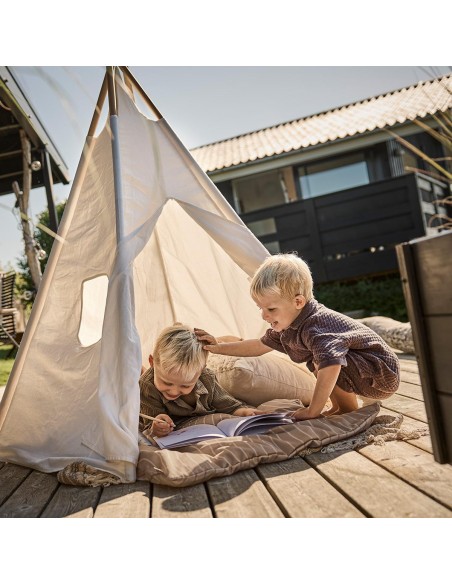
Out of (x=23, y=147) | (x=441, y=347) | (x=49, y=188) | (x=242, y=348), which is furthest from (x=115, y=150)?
(x=49, y=188)

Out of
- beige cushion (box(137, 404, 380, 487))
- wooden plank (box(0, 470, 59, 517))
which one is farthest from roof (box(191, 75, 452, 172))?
wooden plank (box(0, 470, 59, 517))

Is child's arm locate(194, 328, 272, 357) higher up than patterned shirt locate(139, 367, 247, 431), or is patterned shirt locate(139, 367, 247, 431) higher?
child's arm locate(194, 328, 272, 357)

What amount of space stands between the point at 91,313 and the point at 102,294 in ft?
0.56

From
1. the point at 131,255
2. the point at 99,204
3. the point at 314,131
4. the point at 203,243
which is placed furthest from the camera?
the point at 314,131

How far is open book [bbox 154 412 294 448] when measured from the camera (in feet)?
7.50

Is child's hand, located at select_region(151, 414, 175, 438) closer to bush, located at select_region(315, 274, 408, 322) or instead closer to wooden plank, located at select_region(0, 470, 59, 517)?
wooden plank, located at select_region(0, 470, 59, 517)

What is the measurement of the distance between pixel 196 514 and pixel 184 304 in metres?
2.14

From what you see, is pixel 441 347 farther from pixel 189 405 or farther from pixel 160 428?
pixel 189 405

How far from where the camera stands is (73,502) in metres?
1.92

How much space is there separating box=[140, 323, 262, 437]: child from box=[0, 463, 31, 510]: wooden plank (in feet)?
1.72

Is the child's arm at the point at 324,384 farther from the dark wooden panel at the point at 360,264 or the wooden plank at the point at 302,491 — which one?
the dark wooden panel at the point at 360,264

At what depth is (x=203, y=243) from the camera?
11.9ft
